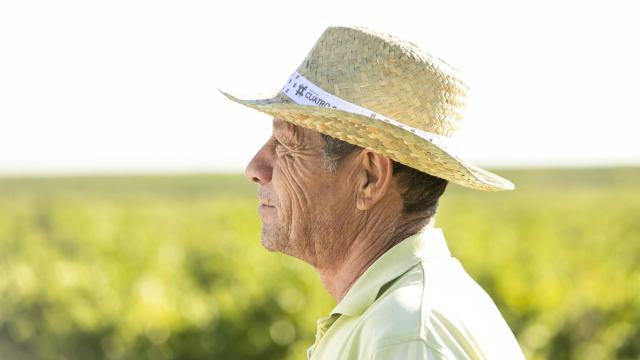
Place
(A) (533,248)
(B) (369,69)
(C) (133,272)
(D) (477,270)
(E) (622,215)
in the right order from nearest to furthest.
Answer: (B) (369,69) < (D) (477,270) < (C) (133,272) < (A) (533,248) < (E) (622,215)

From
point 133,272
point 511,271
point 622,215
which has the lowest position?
point 622,215

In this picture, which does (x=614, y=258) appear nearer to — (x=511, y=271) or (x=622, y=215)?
(x=511, y=271)

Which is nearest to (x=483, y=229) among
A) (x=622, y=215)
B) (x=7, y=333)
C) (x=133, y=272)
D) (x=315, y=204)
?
(x=622, y=215)

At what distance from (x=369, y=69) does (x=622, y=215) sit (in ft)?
61.7

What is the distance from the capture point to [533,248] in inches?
486

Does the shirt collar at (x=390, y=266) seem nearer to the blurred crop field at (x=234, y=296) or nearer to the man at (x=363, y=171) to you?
the man at (x=363, y=171)

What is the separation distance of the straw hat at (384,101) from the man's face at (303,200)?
96mm

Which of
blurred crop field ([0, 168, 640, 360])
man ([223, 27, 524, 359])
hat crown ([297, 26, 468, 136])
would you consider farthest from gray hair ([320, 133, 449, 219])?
blurred crop field ([0, 168, 640, 360])

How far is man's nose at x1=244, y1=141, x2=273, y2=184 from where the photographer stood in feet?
9.91

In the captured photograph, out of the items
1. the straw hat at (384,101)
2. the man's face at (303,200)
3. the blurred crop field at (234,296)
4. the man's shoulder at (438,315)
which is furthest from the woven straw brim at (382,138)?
the blurred crop field at (234,296)

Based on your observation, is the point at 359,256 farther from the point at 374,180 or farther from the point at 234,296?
the point at 234,296

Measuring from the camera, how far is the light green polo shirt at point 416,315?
2318 mm

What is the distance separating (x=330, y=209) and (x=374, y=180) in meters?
0.15

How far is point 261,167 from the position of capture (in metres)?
3.03
